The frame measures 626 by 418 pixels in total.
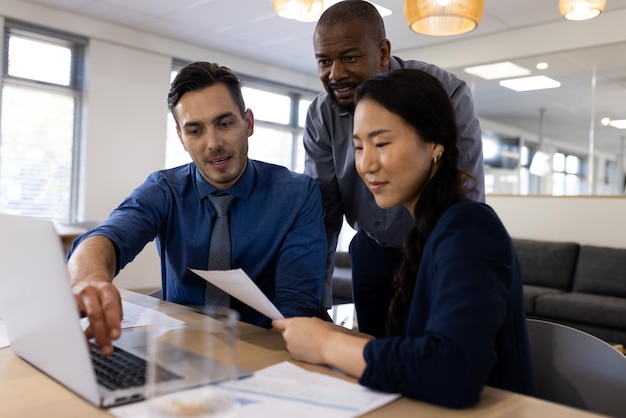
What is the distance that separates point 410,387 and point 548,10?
15.2ft

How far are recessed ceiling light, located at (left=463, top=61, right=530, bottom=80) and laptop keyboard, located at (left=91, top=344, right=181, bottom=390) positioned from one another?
507 cm

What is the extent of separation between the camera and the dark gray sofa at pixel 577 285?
3.93m

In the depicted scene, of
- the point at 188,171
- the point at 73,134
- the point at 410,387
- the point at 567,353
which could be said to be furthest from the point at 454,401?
the point at 73,134

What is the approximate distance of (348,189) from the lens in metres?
1.99

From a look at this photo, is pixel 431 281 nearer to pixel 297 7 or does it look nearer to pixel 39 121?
pixel 297 7

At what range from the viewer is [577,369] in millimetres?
1094

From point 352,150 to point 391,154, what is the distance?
2.63 ft

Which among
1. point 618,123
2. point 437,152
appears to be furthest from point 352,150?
point 618,123

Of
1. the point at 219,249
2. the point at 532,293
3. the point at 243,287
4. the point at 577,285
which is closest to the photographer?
the point at 243,287

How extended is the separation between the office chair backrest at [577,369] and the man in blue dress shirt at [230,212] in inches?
23.7

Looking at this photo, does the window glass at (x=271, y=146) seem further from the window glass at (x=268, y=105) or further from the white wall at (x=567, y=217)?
the white wall at (x=567, y=217)

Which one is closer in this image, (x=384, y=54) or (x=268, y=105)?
(x=384, y=54)

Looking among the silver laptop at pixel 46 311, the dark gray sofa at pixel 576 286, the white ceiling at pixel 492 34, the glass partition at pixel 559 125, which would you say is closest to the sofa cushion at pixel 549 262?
the dark gray sofa at pixel 576 286

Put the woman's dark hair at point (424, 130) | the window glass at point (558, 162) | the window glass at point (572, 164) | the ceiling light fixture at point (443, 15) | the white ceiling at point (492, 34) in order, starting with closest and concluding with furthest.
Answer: the woman's dark hair at point (424, 130), the ceiling light fixture at point (443, 15), the white ceiling at point (492, 34), the window glass at point (572, 164), the window glass at point (558, 162)
